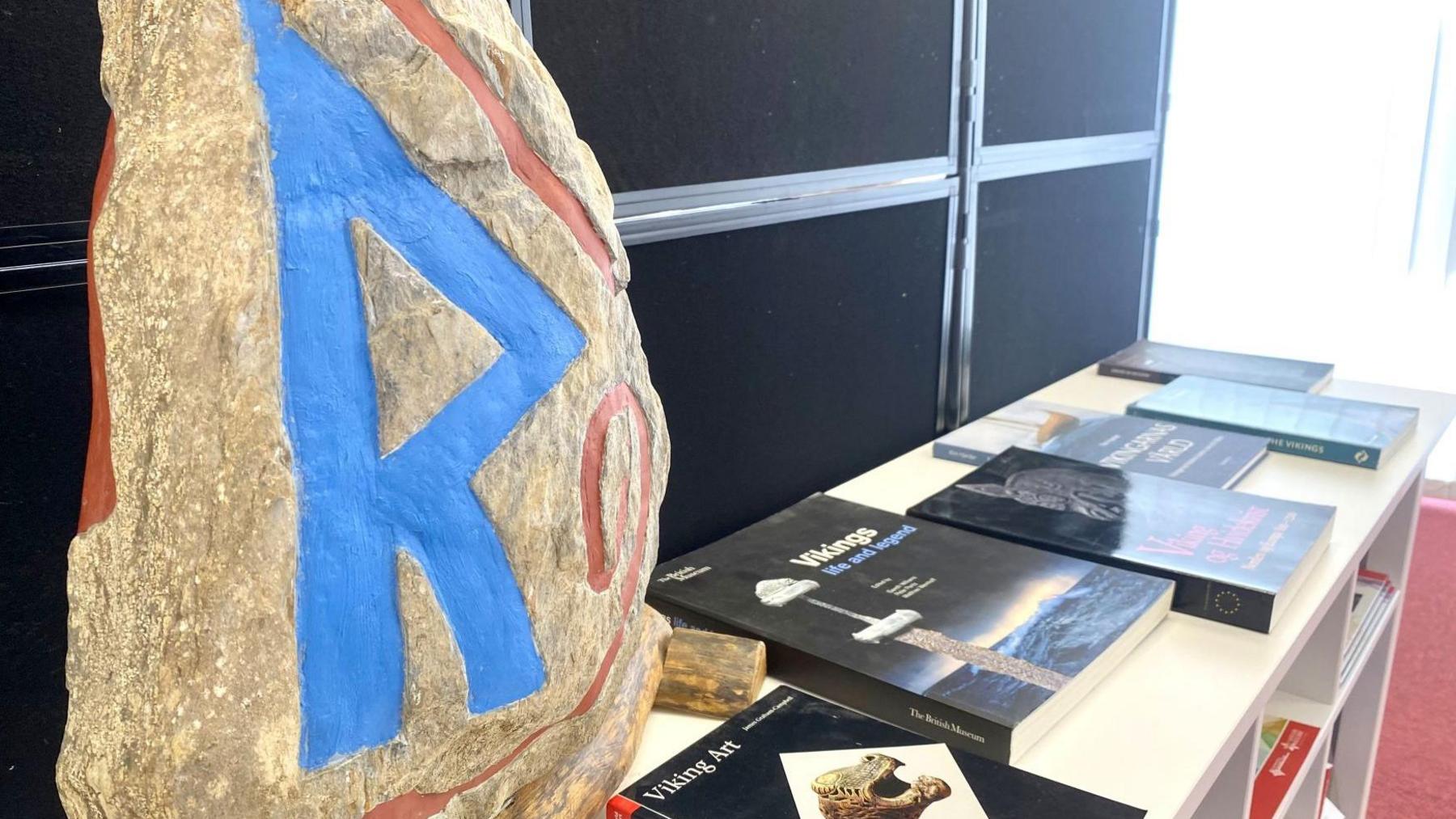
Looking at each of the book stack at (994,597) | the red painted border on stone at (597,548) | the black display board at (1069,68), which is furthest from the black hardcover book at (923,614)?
the black display board at (1069,68)

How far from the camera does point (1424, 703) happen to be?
196 cm

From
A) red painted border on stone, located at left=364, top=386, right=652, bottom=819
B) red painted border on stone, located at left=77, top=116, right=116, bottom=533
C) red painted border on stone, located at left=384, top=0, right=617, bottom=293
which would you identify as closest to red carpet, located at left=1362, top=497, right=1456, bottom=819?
red painted border on stone, located at left=364, top=386, right=652, bottom=819

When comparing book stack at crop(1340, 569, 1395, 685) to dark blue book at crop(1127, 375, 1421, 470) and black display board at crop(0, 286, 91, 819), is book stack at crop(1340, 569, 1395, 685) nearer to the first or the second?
dark blue book at crop(1127, 375, 1421, 470)

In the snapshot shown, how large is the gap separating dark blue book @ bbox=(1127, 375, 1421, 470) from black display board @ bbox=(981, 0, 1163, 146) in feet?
1.38

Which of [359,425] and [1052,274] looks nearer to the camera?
[359,425]

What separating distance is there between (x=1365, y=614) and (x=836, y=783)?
1029 millimetres

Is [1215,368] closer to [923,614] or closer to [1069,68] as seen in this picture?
[1069,68]

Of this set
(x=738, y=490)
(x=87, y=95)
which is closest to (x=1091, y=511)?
(x=738, y=490)

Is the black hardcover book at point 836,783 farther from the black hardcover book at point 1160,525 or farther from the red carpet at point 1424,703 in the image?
the red carpet at point 1424,703

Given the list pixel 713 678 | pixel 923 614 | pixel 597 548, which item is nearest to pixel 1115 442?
pixel 923 614

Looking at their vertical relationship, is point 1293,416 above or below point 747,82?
below

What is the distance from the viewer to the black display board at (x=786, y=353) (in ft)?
3.52

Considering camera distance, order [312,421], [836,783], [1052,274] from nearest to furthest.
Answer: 1. [312,421]
2. [836,783]
3. [1052,274]

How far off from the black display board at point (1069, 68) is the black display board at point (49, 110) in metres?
Answer: 1.07
